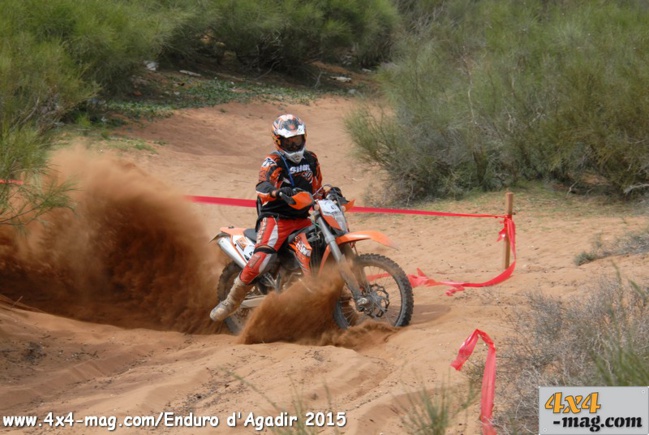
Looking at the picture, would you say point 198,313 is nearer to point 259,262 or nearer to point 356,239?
point 259,262

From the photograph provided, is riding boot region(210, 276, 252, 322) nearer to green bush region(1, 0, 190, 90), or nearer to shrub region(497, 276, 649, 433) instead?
shrub region(497, 276, 649, 433)

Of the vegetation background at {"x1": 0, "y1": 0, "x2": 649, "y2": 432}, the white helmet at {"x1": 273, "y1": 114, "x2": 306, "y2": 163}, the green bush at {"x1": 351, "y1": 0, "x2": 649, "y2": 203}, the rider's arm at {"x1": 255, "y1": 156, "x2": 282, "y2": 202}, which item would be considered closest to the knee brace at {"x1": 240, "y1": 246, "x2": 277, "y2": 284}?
the rider's arm at {"x1": 255, "y1": 156, "x2": 282, "y2": 202}

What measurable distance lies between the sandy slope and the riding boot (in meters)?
0.24

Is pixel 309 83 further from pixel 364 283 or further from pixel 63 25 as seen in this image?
pixel 364 283

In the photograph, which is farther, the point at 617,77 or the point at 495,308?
the point at 617,77

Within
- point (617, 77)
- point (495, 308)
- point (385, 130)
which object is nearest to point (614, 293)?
point (495, 308)

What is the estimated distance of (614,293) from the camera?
5.82 m

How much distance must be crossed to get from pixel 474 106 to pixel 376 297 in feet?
27.5

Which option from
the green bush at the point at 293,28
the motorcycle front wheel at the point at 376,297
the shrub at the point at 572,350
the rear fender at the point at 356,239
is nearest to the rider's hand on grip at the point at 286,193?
the rear fender at the point at 356,239

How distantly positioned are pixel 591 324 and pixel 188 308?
4.29m

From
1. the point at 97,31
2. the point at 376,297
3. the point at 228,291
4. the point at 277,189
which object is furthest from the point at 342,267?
the point at 97,31

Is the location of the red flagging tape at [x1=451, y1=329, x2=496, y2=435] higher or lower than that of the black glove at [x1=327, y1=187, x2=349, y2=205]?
higher

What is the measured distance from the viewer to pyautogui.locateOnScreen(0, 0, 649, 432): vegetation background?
691 cm

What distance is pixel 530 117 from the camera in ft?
45.6
